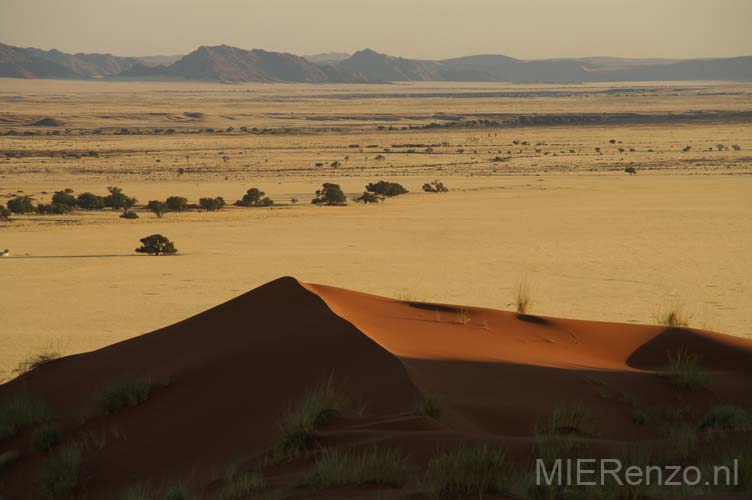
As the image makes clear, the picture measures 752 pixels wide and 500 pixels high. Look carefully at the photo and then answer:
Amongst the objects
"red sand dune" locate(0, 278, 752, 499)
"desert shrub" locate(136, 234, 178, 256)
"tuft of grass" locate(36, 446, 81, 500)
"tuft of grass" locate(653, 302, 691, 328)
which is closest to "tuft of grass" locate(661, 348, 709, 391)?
"red sand dune" locate(0, 278, 752, 499)

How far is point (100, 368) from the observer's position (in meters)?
11.7

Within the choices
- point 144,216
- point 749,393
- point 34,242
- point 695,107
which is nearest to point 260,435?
point 749,393

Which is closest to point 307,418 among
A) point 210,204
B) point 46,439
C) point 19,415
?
point 46,439

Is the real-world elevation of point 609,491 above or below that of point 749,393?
above

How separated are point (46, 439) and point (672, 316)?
9074 mm

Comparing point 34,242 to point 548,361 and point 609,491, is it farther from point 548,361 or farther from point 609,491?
point 609,491

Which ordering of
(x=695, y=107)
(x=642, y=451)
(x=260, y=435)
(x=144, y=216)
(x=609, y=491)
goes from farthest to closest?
1. (x=695, y=107)
2. (x=144, y=216)
3. (x=260, y=435)
4. (x=642, y=451)
5. (x=609, y=491)

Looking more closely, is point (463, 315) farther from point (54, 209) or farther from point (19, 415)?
point (54, 209)

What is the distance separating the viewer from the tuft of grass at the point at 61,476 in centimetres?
848

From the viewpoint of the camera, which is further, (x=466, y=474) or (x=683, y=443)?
(x=683, y=443)

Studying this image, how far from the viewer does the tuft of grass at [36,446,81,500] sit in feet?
27.8

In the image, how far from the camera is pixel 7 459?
31.0ft

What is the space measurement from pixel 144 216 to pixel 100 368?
82.0 feet

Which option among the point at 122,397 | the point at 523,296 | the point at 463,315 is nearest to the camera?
the point at 122,397
